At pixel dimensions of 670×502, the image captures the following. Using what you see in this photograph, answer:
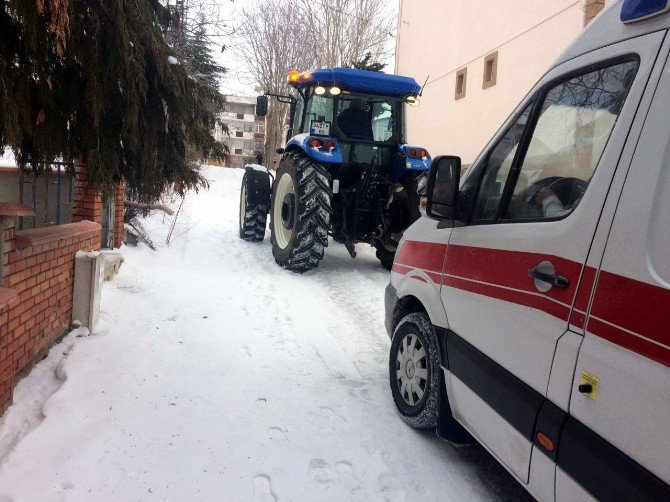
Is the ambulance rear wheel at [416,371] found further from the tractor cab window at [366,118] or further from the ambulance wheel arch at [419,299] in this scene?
the tractor cab window at [366,118]

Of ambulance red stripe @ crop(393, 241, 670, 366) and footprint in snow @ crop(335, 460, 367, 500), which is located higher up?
ambulance red stripe @ crop(393, 241, 670, 366)

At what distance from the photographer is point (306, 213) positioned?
652 cm

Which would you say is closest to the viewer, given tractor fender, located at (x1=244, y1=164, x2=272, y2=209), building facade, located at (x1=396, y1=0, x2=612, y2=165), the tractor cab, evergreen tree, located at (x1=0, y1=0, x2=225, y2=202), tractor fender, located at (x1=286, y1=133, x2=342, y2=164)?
evergreen tree, located at (x1=0, y1=0, x2=225, y2=202)

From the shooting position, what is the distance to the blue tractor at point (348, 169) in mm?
6617

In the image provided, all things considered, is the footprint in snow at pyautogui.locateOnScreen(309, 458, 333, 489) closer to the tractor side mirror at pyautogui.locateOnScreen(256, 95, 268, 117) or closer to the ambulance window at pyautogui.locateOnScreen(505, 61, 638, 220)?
the ambulance window at pyautogui.locateOnScreen(505, 61, 638, 220)

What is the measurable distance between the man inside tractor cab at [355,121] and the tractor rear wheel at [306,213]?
0.80 metres

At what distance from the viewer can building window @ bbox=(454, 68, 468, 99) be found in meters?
14.2

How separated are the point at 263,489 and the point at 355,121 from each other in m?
5.73

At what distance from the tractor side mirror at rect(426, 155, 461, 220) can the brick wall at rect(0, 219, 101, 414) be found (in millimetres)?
2336

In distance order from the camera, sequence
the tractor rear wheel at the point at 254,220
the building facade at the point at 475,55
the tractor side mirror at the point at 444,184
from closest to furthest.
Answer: the tractor side mirror at the point at 444,184 → the tractor rear wheel at the point at 254,220 → the building facade at the point at 475,55

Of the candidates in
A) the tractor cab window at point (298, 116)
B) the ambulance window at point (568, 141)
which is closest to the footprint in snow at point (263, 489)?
the ambulance window at point (568, 141)

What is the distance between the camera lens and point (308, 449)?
9.19ft

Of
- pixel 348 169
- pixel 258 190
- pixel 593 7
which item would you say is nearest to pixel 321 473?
pixel 348 169

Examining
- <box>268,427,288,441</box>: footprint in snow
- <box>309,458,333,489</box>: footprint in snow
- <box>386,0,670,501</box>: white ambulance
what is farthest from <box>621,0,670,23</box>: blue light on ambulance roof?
<box>268,427,288,441</box>: footprint in snow
